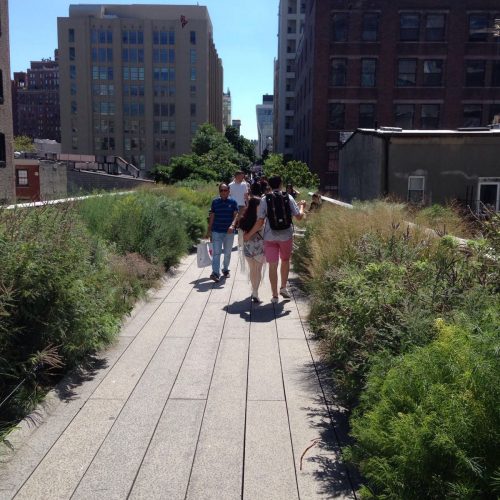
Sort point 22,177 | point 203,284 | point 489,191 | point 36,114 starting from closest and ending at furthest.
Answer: point 203,284 → point 489,191 → point 22,177 → point 36,114

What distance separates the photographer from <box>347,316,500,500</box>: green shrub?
252 centimetres

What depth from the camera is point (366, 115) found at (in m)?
53.0

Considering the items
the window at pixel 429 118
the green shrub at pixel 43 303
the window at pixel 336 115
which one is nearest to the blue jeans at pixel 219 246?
the green shrub at pixel 43 303

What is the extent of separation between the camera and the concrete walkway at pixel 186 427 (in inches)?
139

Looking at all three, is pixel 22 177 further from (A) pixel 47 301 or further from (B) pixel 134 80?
(B) pixel 134 80

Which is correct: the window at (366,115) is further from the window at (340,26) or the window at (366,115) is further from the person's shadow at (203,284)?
the person's shadow at (203,284)

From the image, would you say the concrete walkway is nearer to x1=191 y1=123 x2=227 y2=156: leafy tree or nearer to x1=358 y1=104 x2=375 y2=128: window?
x1=358 y1=104 x2=375 y2=128: window

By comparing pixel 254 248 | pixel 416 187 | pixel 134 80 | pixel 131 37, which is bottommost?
pixel 254 248

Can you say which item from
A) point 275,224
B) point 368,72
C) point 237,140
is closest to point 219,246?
point 275,224

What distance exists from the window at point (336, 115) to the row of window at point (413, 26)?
223 inches

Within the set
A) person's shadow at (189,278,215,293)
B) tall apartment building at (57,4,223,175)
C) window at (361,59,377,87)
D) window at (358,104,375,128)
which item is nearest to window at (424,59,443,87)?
window at (361,59,377,87)

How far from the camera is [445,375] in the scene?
2.88 metres

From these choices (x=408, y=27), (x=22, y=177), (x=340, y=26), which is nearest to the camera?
(x=22, y=177)

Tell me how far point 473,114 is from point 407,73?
714cm
